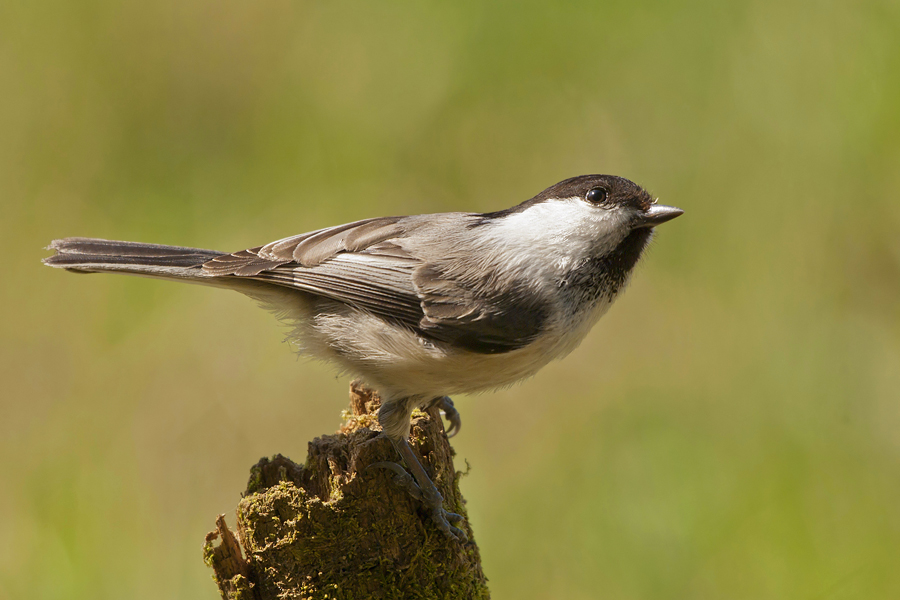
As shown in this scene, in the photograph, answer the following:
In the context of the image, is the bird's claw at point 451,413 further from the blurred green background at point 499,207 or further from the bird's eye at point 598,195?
the bird's eye at point 598,195

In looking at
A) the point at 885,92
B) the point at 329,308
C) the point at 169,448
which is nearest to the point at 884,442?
the point at 885,92

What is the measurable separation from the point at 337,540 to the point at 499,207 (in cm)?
381

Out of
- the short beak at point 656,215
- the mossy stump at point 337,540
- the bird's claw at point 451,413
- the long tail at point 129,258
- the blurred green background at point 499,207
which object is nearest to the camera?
the mossy stump at point 337,540

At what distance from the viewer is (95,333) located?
18.6ft

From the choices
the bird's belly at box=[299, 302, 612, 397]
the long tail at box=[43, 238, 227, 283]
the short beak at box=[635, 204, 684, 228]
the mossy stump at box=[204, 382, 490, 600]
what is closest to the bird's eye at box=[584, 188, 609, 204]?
the short beak at box=[635, 204, 684, 228]

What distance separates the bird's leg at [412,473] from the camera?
9.36 ft

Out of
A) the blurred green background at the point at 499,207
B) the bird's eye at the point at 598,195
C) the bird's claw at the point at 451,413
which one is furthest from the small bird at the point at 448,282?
the blurred green background at the point at 499,207

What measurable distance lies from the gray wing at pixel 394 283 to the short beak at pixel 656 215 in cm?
55

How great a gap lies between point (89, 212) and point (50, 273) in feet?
1.93

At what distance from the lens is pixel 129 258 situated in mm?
3445

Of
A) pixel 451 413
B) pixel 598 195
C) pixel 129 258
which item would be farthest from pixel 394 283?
pixel 129 258

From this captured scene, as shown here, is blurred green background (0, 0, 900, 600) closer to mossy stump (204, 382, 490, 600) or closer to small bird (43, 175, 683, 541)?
small bird (43, 175, 683, 541)

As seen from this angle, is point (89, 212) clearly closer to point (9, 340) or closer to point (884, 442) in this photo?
point (9, 340)

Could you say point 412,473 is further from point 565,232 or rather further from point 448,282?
point 565,232
